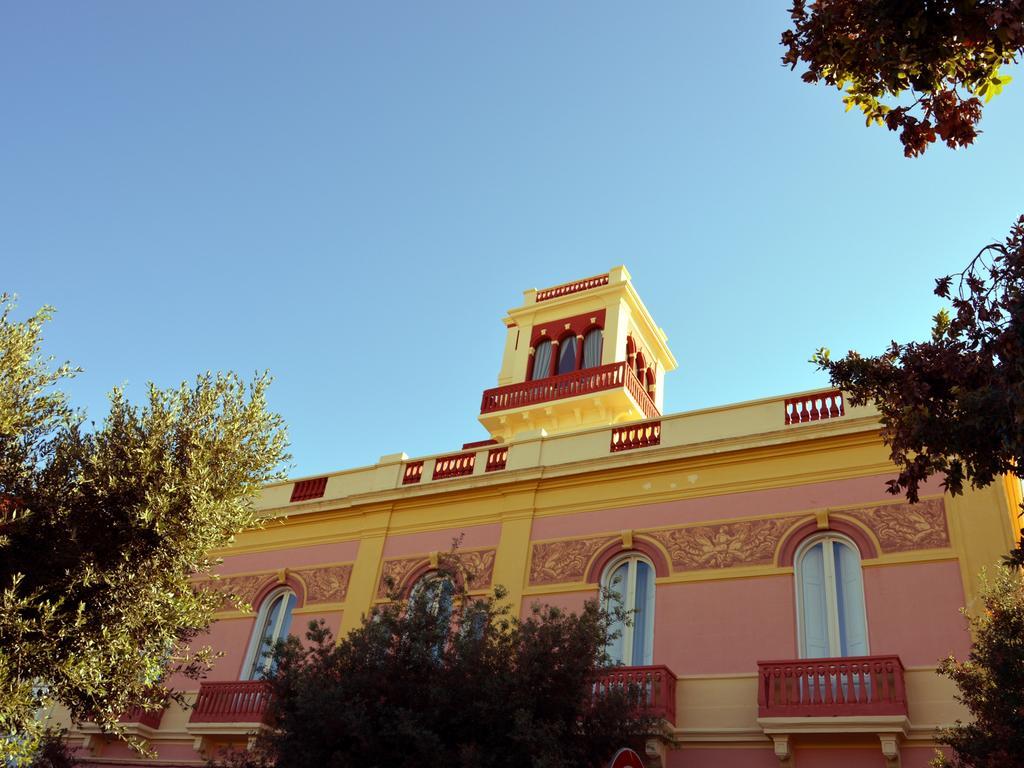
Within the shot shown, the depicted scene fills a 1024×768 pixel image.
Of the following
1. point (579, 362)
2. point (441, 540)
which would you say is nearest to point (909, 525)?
point (441, 540)

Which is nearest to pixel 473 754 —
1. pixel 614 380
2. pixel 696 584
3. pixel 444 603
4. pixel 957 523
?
pixel 444 603

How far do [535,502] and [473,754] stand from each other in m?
7.06

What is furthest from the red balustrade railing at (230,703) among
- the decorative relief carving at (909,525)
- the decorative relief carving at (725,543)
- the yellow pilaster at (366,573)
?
the decorative relief carving at (909,525)

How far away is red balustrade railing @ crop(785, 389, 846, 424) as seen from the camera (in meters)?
14.9

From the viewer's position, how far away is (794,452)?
1472 centimetres

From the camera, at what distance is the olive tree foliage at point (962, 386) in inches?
263

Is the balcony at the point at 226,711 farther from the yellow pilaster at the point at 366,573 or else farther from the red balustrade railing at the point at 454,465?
the red balustrade railing at the point at 454,465

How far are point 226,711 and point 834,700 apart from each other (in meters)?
10.0

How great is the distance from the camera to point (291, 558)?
18547 millimetres

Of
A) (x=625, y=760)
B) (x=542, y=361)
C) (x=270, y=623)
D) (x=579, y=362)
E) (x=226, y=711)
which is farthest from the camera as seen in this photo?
(x=542, y=361)

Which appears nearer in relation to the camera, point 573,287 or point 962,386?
point 962,386

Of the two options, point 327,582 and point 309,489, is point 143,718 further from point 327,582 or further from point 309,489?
point 309,489

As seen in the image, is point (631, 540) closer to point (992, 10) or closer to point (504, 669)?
point (504, 669)

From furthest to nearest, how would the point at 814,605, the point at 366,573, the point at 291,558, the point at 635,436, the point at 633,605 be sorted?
the point at 291,558, the point at 366,573, the point at 635,436, the point at 633,605, the point at 814,605
